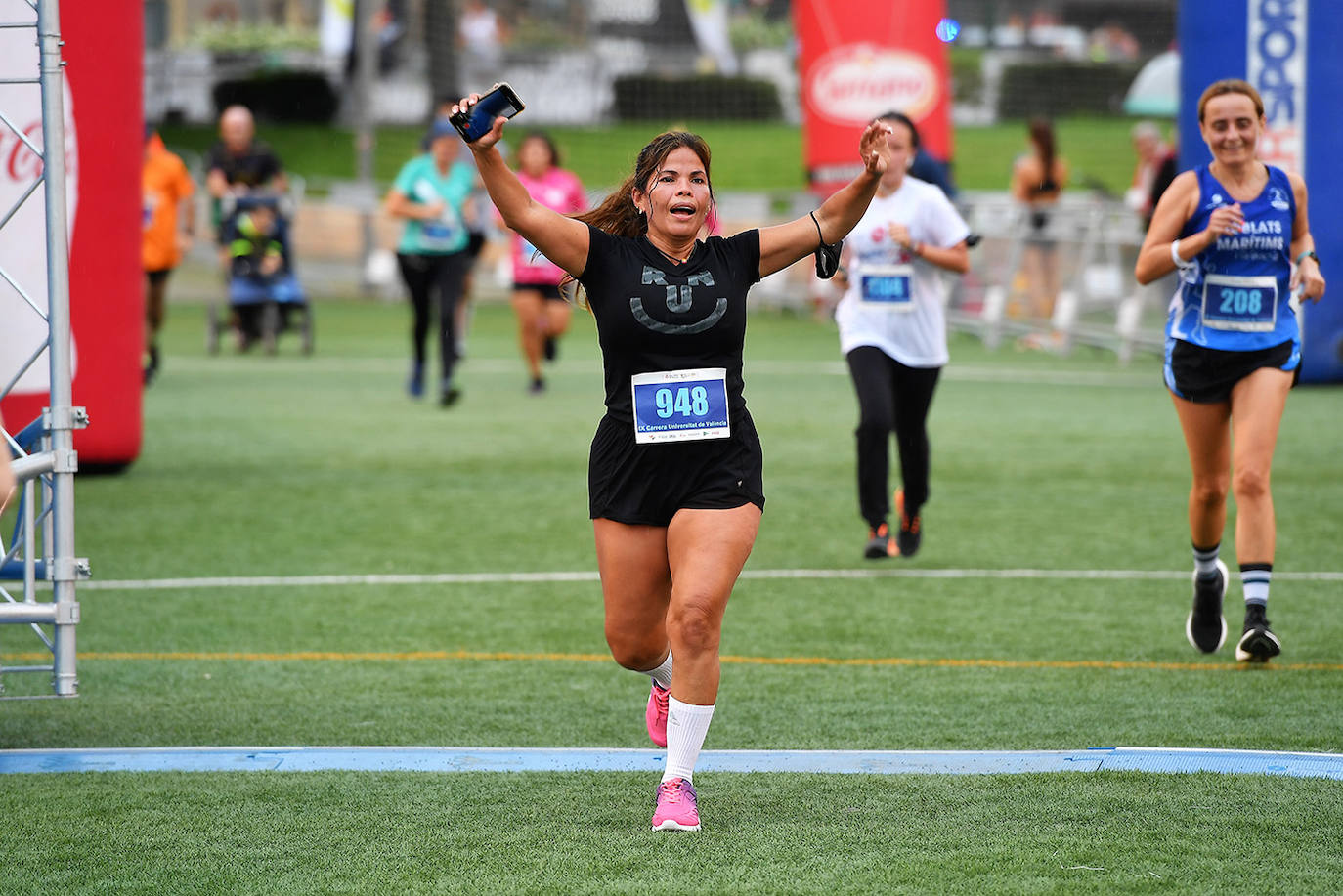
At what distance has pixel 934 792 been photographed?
4953 millimetres

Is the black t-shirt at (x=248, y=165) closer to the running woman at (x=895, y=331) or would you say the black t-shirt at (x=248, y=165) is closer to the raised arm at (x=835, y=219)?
the running woman at (x=895, y=331)

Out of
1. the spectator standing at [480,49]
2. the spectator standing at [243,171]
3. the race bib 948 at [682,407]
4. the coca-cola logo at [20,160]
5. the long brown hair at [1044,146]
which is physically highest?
the spectator standing at [480,49]

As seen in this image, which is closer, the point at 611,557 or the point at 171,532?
the point at 611,557

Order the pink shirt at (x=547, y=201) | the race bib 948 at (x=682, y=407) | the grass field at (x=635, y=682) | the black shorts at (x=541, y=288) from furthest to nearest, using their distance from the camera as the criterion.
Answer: the black shorts at (x=541, y=288) < the pink shirt at (x=547, y=201) < the race bib 948 at (x=682, y=407) < the grass field at (x=635, y=682)

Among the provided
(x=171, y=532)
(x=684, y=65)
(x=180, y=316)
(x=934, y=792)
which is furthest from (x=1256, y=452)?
(x=684, y=65)

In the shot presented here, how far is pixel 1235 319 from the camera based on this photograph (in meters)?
6.61

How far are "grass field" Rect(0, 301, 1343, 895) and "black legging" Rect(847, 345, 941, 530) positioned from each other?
1.17ft

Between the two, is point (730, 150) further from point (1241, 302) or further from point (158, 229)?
point (1241, 302)

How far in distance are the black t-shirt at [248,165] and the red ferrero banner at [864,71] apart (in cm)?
689

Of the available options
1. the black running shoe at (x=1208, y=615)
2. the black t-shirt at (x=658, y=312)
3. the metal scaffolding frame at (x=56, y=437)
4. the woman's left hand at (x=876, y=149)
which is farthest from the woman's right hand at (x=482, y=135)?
the black running shoe at (x=1208, y=615)

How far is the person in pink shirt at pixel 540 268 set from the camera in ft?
48.4

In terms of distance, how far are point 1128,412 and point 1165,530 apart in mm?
5270

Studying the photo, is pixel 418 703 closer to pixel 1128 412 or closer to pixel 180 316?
pixel 1128 412

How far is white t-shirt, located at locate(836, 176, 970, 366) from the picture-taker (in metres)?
8.66
